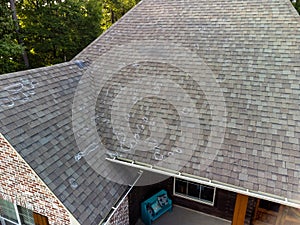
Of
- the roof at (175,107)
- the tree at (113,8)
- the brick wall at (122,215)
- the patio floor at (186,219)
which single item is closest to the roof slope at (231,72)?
the roof at (175,107)

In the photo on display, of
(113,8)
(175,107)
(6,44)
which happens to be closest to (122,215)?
(175,107)

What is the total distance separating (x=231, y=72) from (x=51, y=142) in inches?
208

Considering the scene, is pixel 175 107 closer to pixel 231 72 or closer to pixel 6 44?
pixel 231 72

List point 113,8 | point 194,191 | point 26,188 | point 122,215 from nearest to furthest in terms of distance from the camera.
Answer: point 26,188 < point 122,215 < point 194,191 < point 113,8

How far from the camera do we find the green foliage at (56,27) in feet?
53.8

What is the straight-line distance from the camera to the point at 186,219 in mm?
7574

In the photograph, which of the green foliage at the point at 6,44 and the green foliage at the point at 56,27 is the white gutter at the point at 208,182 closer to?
the green foliage at the point at 6,44

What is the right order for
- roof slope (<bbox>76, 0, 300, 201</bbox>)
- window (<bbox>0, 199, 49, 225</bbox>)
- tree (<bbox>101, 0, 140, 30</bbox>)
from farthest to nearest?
tree (<bbox>101, 0, 140, 30</bbox>) → window (<bbox>0, 199, 49, 225</bbox>) → roof slope (<bbox>76, 0, 300, 201</bbox>)

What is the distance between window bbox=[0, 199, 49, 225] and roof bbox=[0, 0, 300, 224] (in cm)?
168

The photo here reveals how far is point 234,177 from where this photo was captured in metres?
5.16

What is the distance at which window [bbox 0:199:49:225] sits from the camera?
5604 mm

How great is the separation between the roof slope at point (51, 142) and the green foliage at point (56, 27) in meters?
11.8

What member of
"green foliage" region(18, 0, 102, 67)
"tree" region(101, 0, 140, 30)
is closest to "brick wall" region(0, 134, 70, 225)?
"green foliage" region(18, 0, 102, 67)

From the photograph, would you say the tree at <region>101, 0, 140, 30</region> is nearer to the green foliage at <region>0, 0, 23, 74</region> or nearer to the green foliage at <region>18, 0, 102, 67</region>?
the green foliage at <region>18, 0, 102, 67</region>
